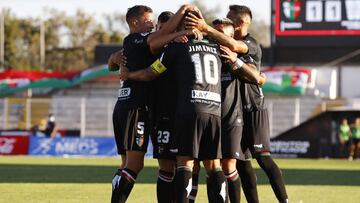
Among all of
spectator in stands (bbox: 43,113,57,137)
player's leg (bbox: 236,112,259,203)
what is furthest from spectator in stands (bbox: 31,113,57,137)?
player's leg (bbox: 236,112,259,203)

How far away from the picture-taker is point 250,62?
11.6 meters

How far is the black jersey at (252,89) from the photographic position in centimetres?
1178

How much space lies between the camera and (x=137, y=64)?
11.2 meters

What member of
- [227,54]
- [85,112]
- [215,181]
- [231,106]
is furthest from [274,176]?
[85,112]

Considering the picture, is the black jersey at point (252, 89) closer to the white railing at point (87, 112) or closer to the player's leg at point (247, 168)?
the player's leg at point (247, 168)

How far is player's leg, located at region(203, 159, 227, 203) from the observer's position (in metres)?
10.4

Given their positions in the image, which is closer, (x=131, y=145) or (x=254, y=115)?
(x=131, y=145)

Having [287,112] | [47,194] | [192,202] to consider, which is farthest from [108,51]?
[192,202]

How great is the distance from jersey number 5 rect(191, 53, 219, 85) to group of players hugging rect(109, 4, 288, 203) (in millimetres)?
10

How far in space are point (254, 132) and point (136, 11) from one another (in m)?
2.11

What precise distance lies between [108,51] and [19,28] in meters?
30.4

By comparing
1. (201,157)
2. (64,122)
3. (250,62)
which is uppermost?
(250,62)

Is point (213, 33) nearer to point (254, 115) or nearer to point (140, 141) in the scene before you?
point (140, 141)

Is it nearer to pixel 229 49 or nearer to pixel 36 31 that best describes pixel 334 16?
pixel 229 49
